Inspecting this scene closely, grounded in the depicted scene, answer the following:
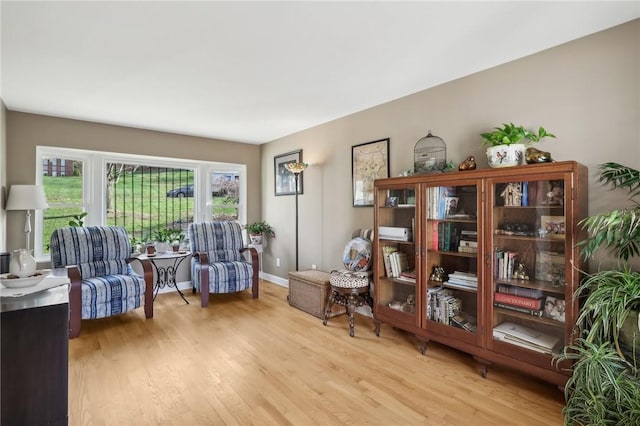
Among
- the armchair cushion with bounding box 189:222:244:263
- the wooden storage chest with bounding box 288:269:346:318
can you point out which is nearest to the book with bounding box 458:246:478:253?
A: the wooden storage chest with bounding box 288:269:346:318

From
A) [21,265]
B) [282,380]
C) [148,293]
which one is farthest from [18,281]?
[148,293]

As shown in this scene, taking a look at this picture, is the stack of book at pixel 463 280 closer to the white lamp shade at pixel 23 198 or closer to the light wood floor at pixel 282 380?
the light wood floor at pixel 282 380

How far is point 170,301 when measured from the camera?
4.14 m

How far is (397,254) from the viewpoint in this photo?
2.96m

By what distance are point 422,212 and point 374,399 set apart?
55.9 inches

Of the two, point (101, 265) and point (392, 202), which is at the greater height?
point (392, 202)

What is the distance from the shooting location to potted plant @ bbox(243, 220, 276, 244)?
5.04m

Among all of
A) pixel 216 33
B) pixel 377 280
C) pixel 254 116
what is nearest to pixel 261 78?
pixel 216 33

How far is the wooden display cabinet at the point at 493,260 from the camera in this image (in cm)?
198

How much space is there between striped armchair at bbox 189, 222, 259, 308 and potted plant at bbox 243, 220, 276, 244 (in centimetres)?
45

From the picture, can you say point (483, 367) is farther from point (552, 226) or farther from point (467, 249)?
point (552, 226)

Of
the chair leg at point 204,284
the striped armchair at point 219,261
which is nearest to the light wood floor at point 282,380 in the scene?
the chair leg at point 204,284

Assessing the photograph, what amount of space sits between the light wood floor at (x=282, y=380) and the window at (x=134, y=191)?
5.29 feet

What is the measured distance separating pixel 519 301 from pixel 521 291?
70 mm
